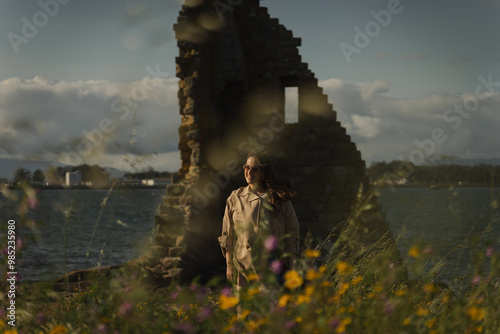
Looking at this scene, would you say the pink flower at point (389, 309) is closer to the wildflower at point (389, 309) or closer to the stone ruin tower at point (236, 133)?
the wildflower at point (389, 309)

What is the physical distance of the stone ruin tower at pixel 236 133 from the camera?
38.3 ft

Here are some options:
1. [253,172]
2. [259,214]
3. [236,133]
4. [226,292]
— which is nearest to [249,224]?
[259,214]

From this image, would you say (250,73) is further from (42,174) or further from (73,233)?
(73,233)

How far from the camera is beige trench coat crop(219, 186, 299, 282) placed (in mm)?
4531

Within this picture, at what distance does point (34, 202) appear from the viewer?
11.9 ft

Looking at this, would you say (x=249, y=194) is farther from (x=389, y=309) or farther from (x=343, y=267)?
(x=343, y=267)

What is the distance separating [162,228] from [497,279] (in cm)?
804

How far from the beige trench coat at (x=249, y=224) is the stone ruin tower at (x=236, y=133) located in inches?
251

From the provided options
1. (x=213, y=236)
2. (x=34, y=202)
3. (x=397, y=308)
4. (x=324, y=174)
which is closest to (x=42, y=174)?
(x=34, y=202)

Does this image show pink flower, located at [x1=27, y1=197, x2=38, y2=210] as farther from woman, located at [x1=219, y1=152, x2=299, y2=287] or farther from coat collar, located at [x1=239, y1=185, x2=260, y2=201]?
coat collar, located at [x1=239, y1=185, x2=260, y2=201]

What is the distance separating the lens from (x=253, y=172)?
4648 millimetres

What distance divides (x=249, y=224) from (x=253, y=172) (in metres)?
0.48

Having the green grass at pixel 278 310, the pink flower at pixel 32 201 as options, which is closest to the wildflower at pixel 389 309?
the green grass at pixel 278 310

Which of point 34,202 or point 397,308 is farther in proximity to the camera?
point 34,202
